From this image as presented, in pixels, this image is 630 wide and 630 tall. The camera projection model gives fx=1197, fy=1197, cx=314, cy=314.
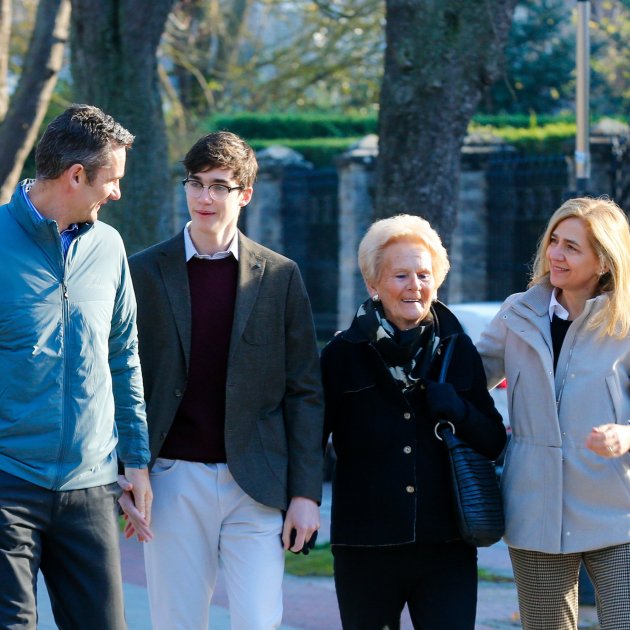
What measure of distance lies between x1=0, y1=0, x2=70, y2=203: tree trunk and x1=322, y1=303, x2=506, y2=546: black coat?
24.0ft

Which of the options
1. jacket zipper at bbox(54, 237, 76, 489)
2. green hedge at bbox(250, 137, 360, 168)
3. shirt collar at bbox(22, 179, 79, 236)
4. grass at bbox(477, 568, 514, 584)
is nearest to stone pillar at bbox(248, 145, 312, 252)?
green hedge at bbox(250, 137, 360, 168)

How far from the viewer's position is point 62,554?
3408 millimetres

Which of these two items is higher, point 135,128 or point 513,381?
point 135,128

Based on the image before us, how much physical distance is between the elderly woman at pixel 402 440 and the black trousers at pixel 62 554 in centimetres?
83

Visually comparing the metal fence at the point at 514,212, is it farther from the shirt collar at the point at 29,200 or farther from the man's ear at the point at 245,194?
the shirt collar at the point at 29,200

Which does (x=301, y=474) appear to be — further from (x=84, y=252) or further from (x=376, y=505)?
(x=84, y=252)

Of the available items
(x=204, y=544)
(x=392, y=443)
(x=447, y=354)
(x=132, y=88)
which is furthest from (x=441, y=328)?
(x=132, y=88)

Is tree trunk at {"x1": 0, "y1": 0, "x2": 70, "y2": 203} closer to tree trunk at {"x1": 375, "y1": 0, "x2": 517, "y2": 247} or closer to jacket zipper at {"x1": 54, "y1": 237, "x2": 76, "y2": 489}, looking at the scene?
tree trunk at {"x1": 375, "y1": 0, "x2": 517, "y2": 247}

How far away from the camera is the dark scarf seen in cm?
388

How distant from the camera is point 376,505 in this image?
3875mm

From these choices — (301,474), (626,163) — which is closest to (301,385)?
(301,474)

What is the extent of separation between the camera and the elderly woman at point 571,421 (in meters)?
3.91

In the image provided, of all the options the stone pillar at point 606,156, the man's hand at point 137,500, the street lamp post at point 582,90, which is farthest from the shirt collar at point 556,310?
the stone pillar at point 606,156

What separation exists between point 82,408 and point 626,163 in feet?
42.2
